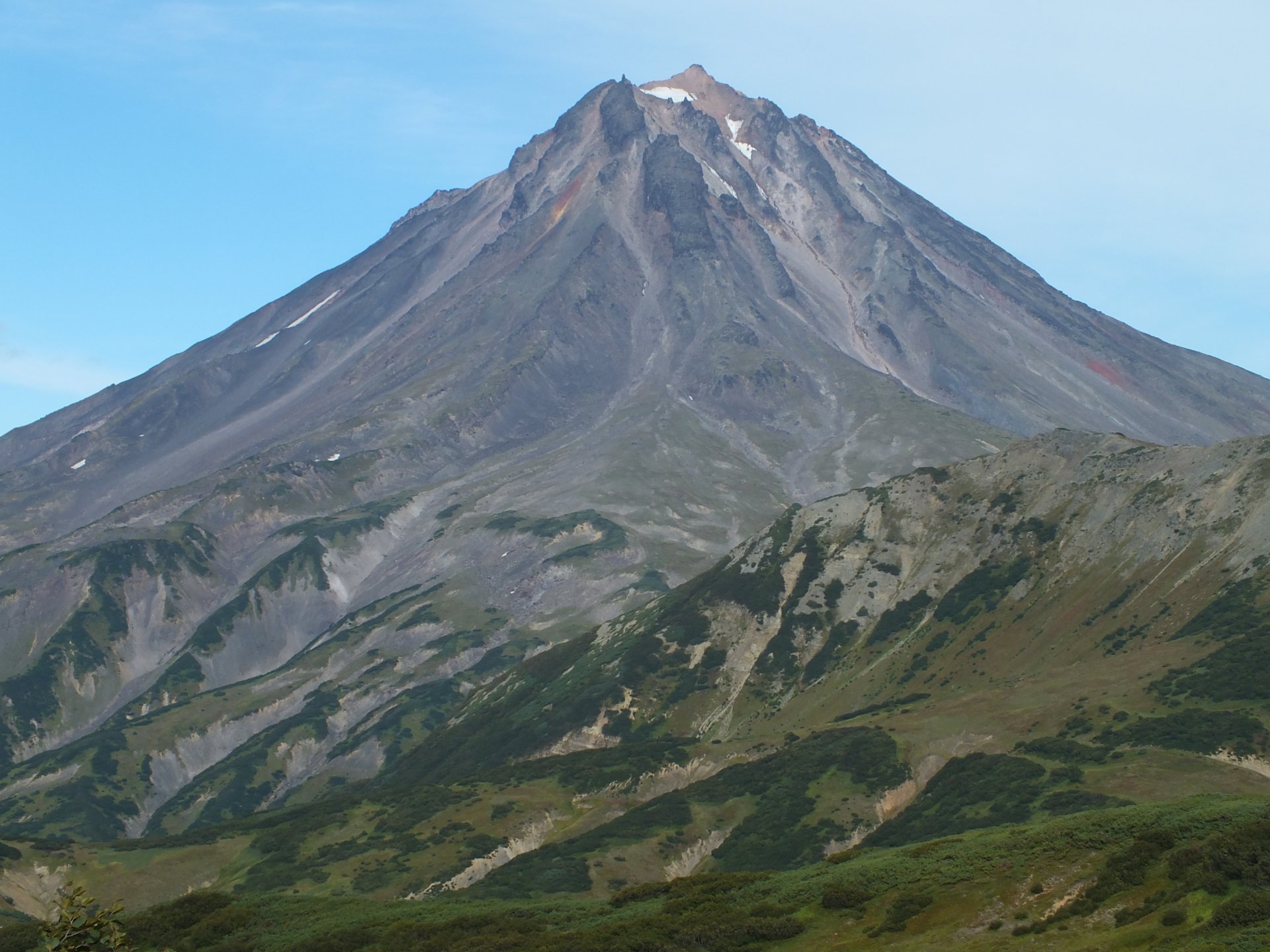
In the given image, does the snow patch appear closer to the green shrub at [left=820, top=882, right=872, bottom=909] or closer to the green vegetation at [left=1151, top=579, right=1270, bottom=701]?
the green shrub at [left=820, top=882, right=872, bottom=909]

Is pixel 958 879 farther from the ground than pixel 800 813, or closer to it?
farther from the ground

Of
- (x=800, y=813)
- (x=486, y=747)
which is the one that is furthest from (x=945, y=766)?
(x=486, y=747)

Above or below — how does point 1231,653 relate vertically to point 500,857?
above

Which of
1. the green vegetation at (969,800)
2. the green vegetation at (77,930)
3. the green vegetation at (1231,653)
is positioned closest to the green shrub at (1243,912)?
the green vegetation at (77,930)

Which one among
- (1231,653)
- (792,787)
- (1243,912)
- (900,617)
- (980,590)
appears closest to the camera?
(1243,912)

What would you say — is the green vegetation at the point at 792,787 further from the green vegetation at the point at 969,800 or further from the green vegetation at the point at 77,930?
the green vegetation at the point at 77,930

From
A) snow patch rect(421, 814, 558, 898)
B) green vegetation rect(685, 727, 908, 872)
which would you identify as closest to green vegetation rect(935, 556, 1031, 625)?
green vegetation rect(685, 727, 908, 872)

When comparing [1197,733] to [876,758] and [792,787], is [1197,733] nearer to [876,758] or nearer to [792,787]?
[876,758]

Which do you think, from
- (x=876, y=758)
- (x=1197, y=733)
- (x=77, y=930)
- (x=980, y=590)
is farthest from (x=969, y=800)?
(x=77, y=930)

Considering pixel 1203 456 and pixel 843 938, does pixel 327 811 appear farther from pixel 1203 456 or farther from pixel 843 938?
pixel 1203 456

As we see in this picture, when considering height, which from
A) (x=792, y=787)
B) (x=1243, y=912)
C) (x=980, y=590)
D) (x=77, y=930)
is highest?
(x=77, y=930)

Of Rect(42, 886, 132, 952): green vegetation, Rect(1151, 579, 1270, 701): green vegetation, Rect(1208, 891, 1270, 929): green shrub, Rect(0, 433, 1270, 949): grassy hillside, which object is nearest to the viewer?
Rect(42, 886, 132, 952): green vegetation
